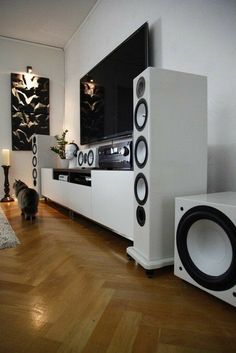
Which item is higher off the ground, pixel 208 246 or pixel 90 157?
pixel 90 157

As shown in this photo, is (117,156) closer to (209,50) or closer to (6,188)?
(209,50)

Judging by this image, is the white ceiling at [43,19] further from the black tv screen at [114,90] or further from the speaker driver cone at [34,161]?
the speaker driver cone at [34,161]

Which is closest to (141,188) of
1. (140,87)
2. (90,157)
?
(140,87)

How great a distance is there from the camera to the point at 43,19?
3004 millimetres

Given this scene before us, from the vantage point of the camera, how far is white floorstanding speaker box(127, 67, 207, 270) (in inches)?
43.7

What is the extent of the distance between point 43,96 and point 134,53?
2.33 metres

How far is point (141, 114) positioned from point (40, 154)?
8.26 feet

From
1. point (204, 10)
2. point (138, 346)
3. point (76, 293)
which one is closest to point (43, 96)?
point (204, 10)

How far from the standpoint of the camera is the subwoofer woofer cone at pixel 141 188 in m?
1.14

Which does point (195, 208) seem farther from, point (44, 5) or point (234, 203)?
point (44, 5)

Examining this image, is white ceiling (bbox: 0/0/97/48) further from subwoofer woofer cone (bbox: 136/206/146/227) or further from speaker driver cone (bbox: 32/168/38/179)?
subwoofer woofer cone (bbox: 136/206/146/227)

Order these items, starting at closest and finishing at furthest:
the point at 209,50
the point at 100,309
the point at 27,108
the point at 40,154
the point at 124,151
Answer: the point at 100,309, the point at 209,50, the point at 124,151, the point at 40,154, the point at 27,108

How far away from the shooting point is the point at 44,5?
2715 millimetres

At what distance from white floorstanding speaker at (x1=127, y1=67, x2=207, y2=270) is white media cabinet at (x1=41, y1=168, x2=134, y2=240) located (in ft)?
0.60
